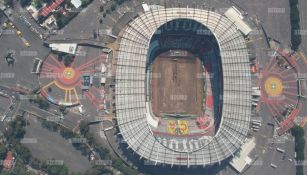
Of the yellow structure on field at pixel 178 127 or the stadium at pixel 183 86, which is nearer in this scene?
the stadium at pixel 183 86

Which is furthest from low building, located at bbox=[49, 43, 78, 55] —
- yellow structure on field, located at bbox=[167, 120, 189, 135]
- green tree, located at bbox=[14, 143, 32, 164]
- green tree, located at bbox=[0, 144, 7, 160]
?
yellow structure on field, located at bbox=[167, 120, 189, 135]

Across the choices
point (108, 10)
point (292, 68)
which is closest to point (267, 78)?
point (292, 68)

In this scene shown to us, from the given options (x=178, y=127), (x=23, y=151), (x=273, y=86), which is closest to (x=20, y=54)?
(x=23, y=151)

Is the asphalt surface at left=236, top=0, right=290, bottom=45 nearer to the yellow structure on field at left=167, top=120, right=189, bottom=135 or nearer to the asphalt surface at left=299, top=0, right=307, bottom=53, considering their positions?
the asphalt surface at left=299, top=0, right=307, bottom=53

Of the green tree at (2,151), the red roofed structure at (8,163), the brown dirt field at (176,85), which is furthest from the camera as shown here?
the brown dirt field at (176,85)

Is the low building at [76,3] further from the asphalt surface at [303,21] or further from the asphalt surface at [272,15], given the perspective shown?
the asphalt surface at [303,21]

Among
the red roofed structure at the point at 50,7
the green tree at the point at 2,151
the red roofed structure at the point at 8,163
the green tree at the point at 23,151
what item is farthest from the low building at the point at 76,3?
the red roofed structure at the point at 8,163

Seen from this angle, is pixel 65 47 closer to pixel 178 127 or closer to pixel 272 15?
pixel 178 127

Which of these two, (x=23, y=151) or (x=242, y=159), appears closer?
(x=23, y=151)
